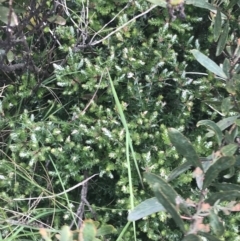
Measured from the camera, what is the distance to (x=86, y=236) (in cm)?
80

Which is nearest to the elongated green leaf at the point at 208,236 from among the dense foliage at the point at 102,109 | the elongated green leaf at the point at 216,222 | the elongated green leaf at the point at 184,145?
the elongated green leaf at the point at 216,222

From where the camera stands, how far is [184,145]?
88cm

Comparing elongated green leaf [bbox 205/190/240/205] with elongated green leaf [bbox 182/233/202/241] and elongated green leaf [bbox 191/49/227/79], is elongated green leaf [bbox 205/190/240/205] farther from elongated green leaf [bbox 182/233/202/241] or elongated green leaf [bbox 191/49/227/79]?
elongated green leaf [bbox 191/49/227/79]

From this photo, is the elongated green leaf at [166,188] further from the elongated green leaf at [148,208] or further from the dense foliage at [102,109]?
the dense foliage at [102,109]

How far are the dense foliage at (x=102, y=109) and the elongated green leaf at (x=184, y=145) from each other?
0.38 metres

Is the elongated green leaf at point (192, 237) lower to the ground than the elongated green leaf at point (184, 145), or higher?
lower

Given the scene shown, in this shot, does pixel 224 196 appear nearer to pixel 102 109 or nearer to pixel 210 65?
pixel 210 65

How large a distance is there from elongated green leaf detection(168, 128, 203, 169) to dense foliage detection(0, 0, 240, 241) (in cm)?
38

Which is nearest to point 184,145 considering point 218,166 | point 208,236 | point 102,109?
point 218,166

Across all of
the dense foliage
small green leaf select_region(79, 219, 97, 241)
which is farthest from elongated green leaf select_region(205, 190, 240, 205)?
the dense foliage

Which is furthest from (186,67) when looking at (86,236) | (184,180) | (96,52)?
(86,236)

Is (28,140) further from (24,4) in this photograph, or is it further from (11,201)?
(24,4)

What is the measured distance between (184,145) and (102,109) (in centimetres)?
58

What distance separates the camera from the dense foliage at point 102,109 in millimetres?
1321
